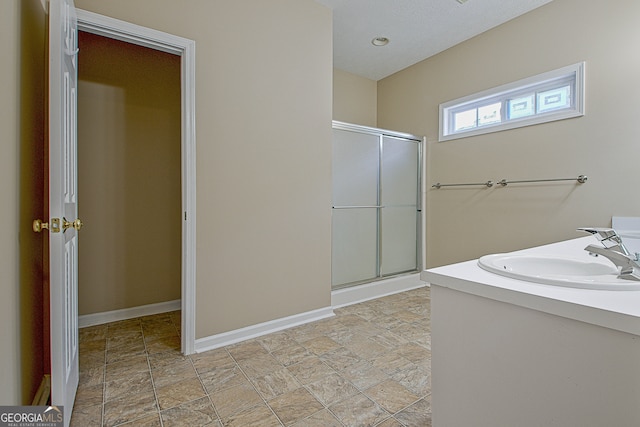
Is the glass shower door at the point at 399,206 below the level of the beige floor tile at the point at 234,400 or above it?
above

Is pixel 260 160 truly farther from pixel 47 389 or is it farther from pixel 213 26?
pixel 47 389

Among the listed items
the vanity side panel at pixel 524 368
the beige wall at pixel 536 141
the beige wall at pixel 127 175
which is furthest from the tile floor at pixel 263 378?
the beige wall at pixel 536 141

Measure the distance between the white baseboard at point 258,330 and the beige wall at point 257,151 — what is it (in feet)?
0.15

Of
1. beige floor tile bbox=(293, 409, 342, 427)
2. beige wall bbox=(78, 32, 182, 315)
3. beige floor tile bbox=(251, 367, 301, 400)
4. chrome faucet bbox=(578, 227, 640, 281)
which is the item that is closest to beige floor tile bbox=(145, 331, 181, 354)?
beige wall bbox=(78, 32, 182, 315)

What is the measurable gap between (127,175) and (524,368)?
9.79 ft

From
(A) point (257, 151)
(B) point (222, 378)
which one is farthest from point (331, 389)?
(A) point (257, 151)

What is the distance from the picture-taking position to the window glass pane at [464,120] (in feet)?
10.9

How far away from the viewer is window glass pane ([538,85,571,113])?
2.63m

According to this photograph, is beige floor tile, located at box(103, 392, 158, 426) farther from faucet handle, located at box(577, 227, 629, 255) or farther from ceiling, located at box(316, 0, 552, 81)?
ceiling, located at box(316, 0, 552, 81)

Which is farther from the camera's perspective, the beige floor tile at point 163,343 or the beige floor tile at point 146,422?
the beige floor tile at point 163,343

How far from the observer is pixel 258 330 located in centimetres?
235

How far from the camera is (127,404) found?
1.54 meters

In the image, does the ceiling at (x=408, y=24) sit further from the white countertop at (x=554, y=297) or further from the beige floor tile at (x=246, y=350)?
the beige floor tile at (x=246, y=350)

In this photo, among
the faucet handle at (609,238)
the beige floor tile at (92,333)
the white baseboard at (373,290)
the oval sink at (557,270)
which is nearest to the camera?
the oval sink at (557,270)
